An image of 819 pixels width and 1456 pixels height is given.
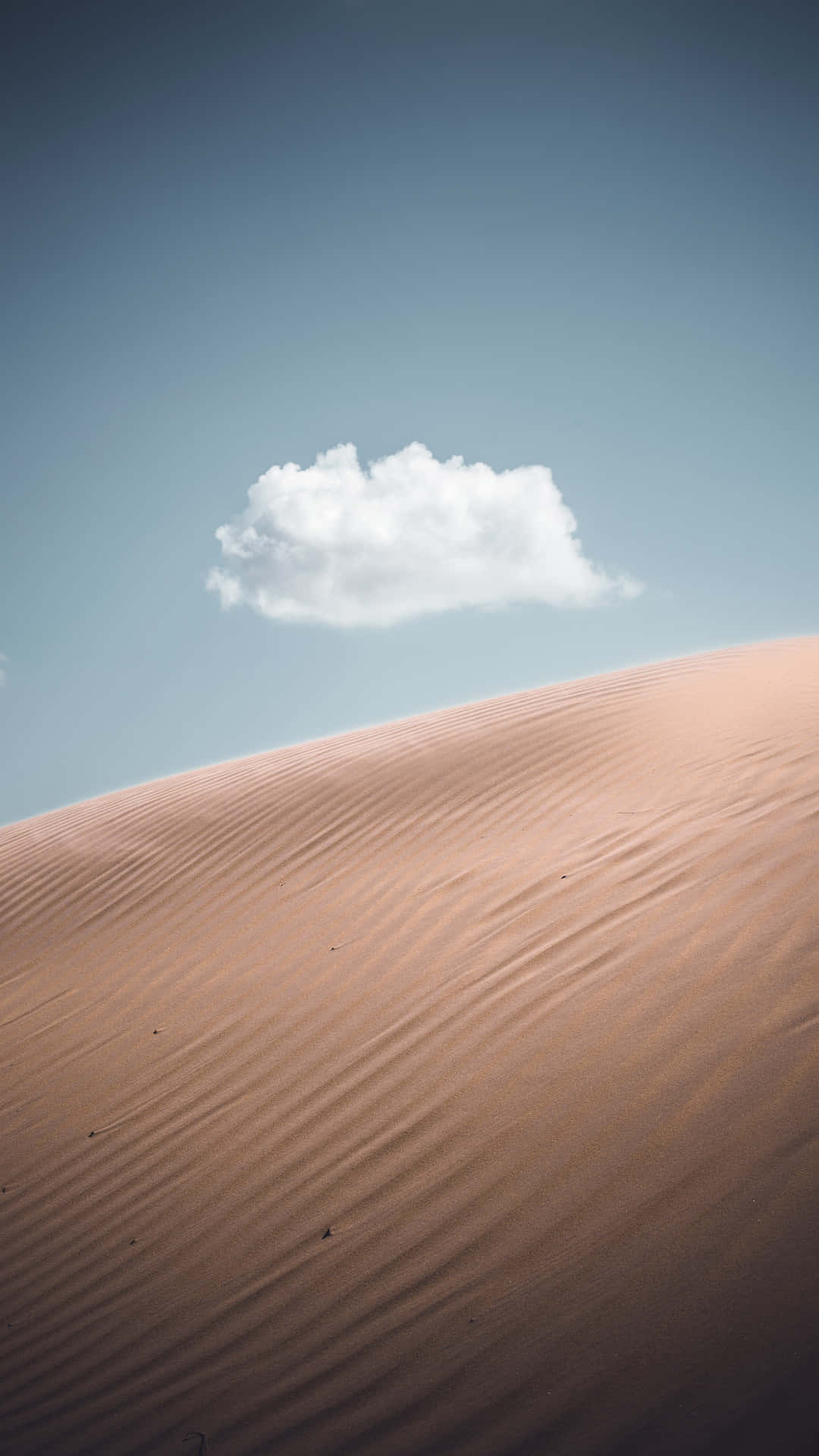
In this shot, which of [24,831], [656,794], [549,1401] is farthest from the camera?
[24,831]

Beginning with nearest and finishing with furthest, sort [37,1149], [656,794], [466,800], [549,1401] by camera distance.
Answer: [549,1401] → [37,1149] → [656,794] → [466,800]

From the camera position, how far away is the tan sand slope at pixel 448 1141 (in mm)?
2174

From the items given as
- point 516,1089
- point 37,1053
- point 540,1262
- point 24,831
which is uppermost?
point 24,831

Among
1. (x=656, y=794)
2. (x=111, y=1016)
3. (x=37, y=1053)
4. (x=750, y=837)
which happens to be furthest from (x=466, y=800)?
(x=37, y=1053)

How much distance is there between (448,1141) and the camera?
2996 mm

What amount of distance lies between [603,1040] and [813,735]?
133 inches

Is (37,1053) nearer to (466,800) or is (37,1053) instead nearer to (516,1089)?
(516,1089)

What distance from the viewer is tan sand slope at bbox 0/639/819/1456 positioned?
7.13 feet

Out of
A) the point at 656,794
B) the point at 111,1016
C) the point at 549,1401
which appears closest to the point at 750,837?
the point at 656,794

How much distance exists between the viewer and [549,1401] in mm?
2078

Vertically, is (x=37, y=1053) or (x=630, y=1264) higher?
(x=37, y=1053)

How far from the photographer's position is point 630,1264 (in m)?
2.33

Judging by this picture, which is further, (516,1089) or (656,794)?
(656,794)

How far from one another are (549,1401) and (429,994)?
1885 mm
